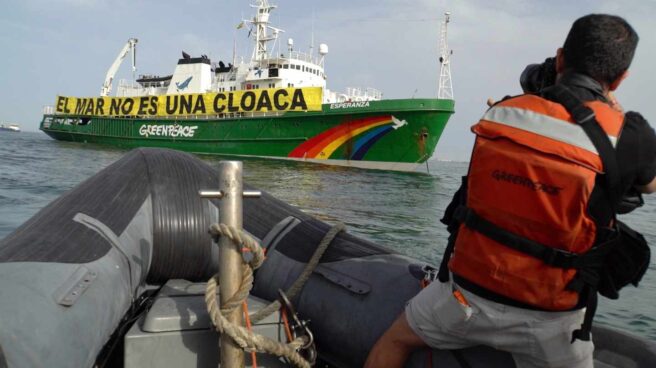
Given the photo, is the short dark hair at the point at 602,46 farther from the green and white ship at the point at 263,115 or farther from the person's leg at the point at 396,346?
the green and white ship at the point at 263,115

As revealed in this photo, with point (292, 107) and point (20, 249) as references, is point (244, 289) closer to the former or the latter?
point (20, 249)

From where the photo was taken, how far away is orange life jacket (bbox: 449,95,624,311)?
122 cm

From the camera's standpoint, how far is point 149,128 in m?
27.0

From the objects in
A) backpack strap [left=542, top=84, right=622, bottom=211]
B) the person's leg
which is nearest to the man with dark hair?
backpack strap [left=542, top=84, right=622, bottom=211]

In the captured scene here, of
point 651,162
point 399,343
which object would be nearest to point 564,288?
point 651,162

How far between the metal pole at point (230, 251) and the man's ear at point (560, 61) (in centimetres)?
109

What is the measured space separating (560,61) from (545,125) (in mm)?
292

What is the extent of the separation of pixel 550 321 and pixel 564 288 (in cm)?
11

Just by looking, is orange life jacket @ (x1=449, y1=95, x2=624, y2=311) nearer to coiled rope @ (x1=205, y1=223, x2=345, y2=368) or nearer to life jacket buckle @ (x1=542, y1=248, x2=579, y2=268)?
life jacket buckle @ (x1=542, y1=248, x2=579, y2=268)

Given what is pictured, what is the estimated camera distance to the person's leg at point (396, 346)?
161 centimetres

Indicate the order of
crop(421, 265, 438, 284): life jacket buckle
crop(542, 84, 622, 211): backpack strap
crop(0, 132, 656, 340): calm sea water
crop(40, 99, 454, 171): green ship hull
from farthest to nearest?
1. crop(40, 99, 454, 171): green ship hull
2. crop(0, 132, 656, 340): calm sea water
3. crop(421, 265, 438, 284): life jacket buckle
4. crop(542, 84, 622, 211): backpack strap

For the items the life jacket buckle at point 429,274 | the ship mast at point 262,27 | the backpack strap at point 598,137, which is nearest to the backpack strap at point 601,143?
the backpack strap at point 598,137

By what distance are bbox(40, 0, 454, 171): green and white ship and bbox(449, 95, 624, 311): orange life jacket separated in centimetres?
1891

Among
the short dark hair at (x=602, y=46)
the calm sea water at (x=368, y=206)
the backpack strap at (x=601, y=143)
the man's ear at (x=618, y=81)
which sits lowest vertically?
the calm sea water at (x=368, y=206)
